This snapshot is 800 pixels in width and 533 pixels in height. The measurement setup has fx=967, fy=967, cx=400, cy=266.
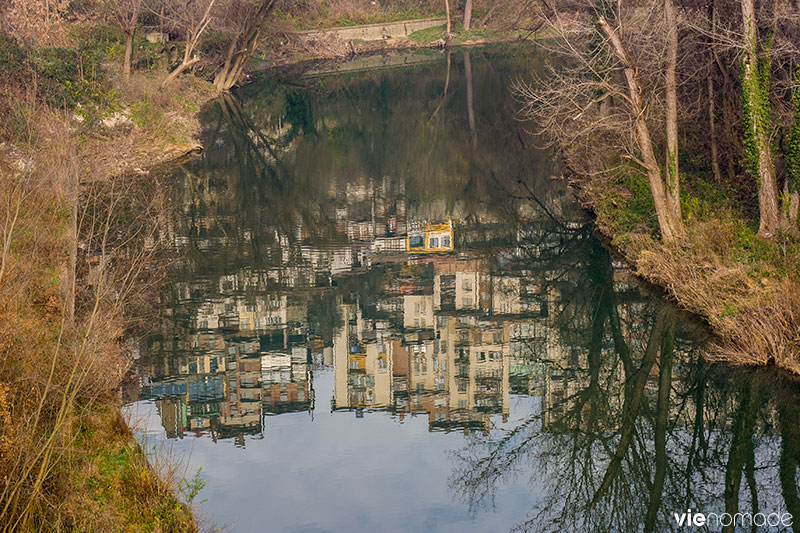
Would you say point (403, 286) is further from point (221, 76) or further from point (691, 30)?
point (221, 76)

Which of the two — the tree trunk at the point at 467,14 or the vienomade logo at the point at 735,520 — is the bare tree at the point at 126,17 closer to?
the tree trunk at the point at 467,14

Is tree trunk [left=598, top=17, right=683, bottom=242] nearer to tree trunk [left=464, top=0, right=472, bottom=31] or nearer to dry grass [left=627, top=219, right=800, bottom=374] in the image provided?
dry grass [left=627, top=219, right=800, bottom=374]

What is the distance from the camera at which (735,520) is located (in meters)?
13.9

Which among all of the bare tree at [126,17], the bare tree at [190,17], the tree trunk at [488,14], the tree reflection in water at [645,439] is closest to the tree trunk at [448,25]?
the tree trunk at [488,14]

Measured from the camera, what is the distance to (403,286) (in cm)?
2483

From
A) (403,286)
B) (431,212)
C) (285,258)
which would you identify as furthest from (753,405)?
(431,212)

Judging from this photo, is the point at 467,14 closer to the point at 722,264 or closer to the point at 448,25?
the point at 448,25

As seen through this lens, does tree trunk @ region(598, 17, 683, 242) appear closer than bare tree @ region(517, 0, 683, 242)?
No

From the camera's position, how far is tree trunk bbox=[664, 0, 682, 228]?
22.2 metres

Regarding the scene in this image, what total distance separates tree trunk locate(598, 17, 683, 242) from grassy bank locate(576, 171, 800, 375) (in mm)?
402

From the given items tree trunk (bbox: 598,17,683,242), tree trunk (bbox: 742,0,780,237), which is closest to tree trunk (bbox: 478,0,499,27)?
tree trunk (bbox: 598,17,683,242)

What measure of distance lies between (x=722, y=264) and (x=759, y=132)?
12.3 ft

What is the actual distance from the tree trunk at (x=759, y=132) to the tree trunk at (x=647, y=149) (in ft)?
6.31

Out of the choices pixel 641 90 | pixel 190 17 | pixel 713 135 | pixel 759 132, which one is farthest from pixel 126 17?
pixel 759 132
